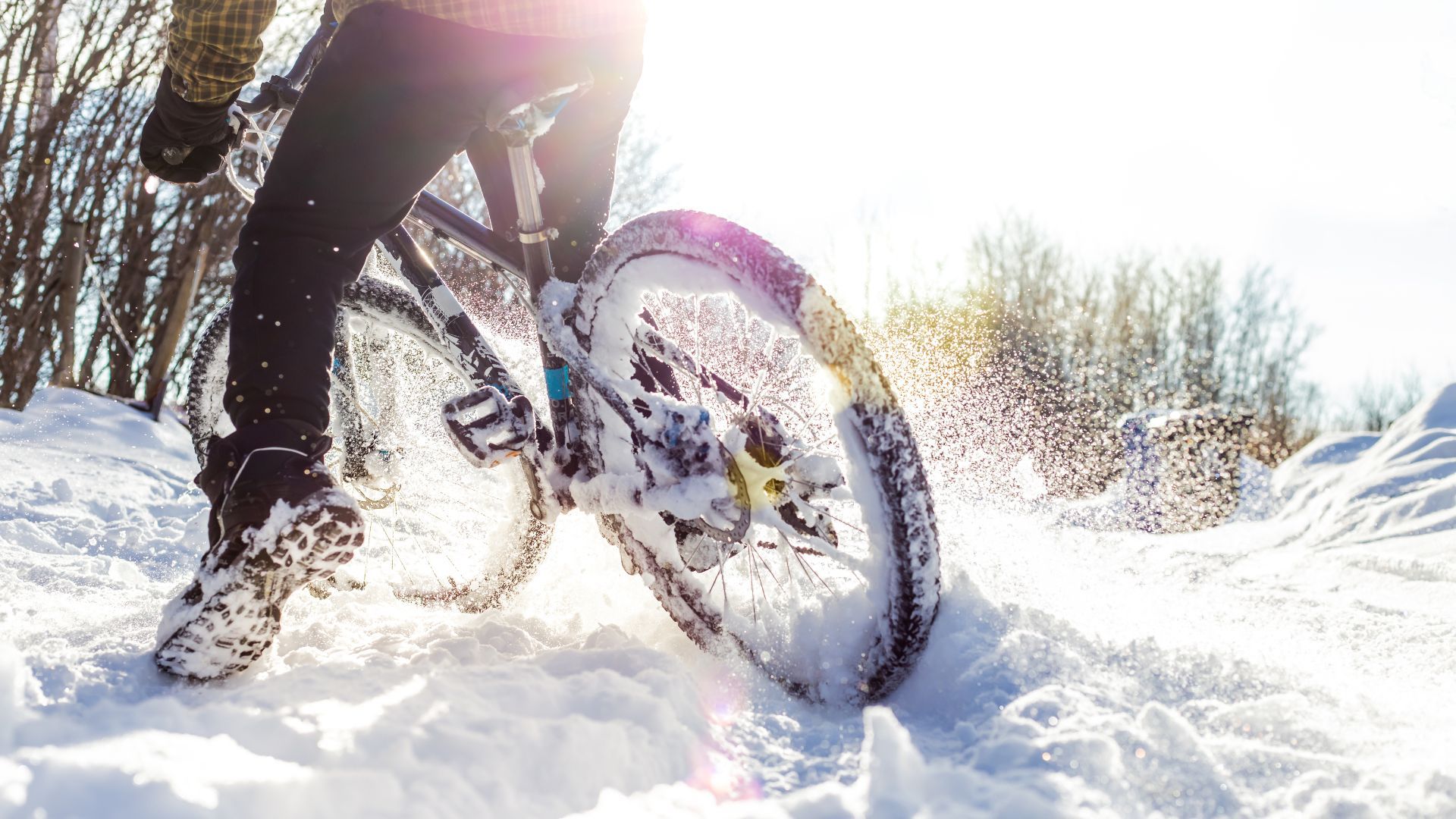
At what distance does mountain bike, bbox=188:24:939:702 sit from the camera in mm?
1379

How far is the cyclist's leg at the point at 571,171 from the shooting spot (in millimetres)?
1810

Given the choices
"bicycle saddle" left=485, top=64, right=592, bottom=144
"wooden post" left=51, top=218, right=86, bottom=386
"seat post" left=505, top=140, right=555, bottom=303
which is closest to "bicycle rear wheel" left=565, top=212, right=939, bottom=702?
"seat post" left=505, top=140, right=555, bottom=303

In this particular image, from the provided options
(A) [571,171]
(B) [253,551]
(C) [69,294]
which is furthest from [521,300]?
(C) [69,294]

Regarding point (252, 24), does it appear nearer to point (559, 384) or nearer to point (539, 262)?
point (539, 262)

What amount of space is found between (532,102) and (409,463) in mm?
1210

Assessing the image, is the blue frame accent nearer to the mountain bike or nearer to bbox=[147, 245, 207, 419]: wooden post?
the mountain bike

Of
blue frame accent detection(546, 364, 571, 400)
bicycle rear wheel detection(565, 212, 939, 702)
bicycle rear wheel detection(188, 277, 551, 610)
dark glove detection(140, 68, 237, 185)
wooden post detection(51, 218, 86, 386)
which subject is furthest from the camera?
wooden post detection(51, 218, 86, 386)

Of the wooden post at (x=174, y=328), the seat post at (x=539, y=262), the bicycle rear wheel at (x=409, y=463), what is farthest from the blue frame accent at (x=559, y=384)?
the wooden post at (x=174, y=328)

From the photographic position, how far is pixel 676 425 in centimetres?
149

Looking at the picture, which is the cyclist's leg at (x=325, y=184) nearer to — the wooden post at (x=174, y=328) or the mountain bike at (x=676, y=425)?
the mountain bike at (x=676, y=425)

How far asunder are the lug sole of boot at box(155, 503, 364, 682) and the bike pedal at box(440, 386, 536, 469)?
37 cm

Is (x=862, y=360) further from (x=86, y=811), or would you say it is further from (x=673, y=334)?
(x=86, y=811)

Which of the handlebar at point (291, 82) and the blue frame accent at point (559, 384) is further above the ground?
the handlebar at point (291, 82)

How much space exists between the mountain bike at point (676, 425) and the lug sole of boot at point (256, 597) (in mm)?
407
